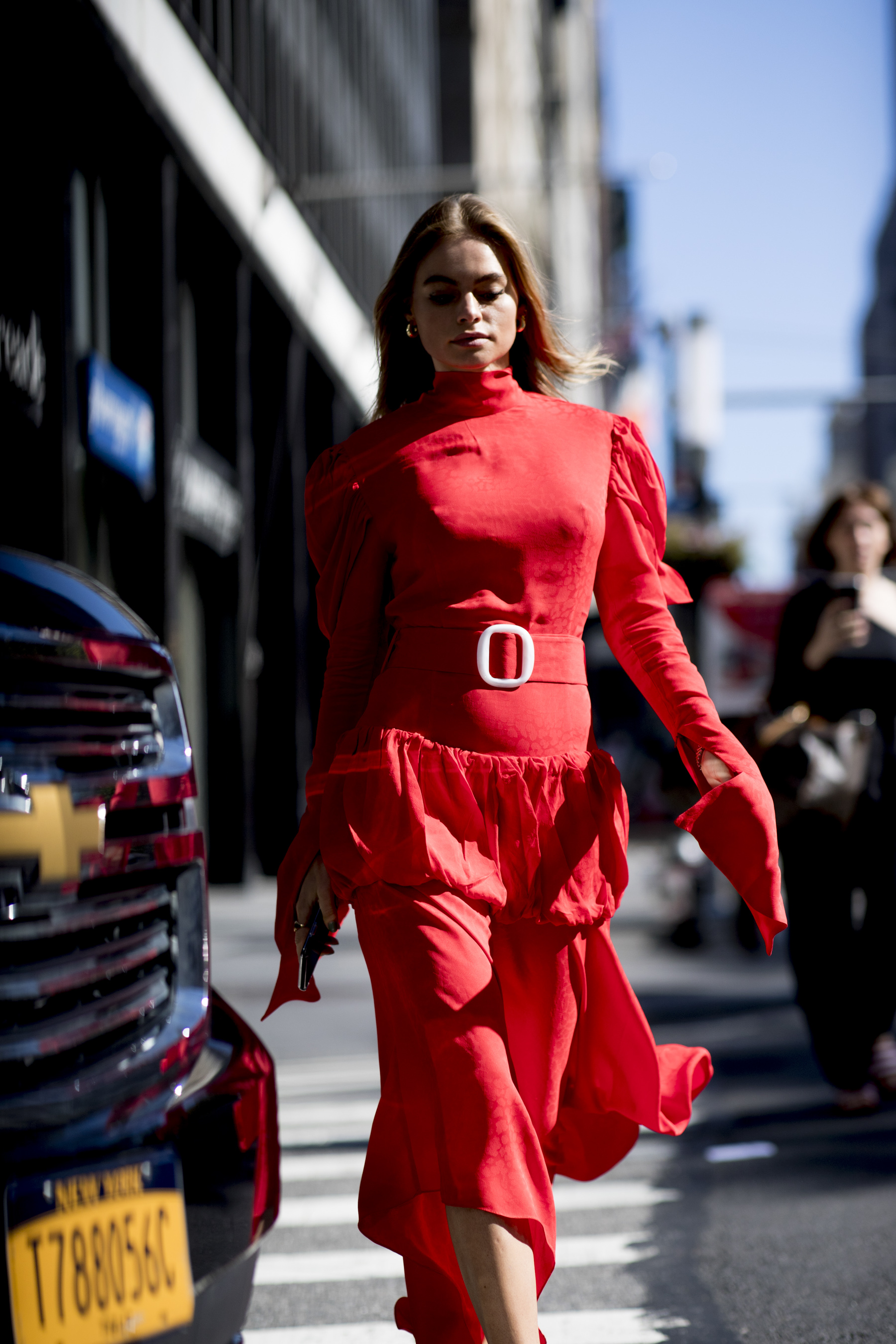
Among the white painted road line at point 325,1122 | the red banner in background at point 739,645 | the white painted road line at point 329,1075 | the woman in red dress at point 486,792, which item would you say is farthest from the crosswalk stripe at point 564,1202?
the red banner in background at point 739,645

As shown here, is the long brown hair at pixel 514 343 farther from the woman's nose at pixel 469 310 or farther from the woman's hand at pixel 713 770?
the woman's hand at pixel 713 770

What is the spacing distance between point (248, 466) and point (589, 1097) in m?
12.2

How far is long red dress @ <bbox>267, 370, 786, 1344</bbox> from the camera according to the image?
2.32 m

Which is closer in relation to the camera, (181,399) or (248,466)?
(181,399)

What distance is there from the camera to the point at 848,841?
5.06m

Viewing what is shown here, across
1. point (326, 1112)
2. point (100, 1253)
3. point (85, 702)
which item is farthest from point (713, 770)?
point (326, 1112)

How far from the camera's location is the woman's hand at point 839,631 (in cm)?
493

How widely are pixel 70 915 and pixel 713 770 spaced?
3.39ft

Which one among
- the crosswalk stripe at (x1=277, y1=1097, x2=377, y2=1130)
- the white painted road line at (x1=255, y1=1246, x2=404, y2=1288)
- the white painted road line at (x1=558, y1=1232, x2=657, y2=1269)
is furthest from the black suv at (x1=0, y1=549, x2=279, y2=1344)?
the crosswalk stripe at (x1=277, y1=1097, x2=377, y2=1130)

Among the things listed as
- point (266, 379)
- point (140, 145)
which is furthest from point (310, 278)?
point (140, 145)

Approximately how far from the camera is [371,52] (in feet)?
67.8

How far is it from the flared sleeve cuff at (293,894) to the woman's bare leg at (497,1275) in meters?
0.45

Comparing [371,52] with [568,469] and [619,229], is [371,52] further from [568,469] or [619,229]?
[619,229]

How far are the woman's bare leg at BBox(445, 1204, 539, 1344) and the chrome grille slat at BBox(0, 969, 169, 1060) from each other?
1.83ft
